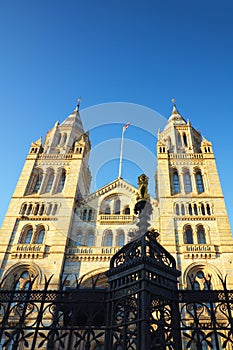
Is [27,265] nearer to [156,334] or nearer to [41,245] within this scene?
[41,245]

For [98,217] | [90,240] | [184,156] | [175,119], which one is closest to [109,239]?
[90,240]

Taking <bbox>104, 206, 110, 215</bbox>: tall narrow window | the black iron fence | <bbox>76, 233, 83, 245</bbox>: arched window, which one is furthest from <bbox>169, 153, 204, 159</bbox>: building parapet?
the black iron fence

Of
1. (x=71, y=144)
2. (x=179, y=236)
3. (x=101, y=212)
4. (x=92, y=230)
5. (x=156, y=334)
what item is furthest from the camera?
(x=71, y=144)

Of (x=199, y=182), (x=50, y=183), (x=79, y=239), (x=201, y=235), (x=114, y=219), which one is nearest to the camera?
(x=201, y=235)

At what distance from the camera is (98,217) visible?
2222cm

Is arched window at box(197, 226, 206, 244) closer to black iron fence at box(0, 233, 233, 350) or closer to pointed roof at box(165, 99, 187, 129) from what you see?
pointed roof at box(165, 99, 187, 129)

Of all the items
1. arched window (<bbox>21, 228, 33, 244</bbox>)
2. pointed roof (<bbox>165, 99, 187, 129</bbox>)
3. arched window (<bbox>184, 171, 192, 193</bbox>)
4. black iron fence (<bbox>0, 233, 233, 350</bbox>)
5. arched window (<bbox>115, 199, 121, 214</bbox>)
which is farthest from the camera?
pointed roof (<bbox>165, 99, 187, 129</bbox>)

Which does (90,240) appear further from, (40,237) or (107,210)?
(40,237)

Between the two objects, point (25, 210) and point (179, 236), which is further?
point (25, 210)

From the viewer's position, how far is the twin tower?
728 inches

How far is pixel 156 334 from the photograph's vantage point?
3852mm

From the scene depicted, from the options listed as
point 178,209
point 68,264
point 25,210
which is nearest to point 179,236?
point 178,209

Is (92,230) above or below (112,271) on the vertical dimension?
above

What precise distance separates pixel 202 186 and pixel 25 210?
611 inches
